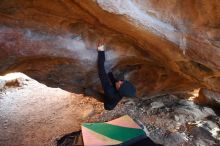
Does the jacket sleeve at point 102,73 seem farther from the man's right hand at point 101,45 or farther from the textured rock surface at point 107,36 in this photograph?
the textured rock surface at point 107,36

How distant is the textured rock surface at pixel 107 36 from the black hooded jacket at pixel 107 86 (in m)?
0.17

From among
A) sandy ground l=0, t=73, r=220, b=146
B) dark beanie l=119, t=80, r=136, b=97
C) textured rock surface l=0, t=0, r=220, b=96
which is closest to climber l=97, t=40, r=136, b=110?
dark beanie l=119, t=80, r=136, b=97

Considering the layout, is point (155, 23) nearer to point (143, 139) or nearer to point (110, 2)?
point (110, 2)

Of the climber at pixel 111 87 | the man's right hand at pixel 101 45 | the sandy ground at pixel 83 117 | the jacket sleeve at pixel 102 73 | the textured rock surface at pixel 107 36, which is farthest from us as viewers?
the sandy ground at pixel 83 117

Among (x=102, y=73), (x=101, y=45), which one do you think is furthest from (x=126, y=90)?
(x=101, y=45)

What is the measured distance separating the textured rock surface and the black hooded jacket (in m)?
0.17

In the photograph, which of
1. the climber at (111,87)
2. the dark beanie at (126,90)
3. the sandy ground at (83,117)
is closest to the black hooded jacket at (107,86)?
the climber at (111,87)

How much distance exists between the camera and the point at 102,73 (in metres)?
3.91

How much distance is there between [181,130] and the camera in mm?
5684

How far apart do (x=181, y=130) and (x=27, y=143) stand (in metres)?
2.75

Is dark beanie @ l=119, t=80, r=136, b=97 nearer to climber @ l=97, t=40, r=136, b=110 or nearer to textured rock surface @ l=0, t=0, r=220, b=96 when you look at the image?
climber @ l=97, t=40, r=136, b=110

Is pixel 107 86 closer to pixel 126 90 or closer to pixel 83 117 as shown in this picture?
pixel 126 90

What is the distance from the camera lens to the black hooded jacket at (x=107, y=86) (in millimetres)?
3812

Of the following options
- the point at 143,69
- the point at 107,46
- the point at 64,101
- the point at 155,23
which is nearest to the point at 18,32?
the point at 107,46
